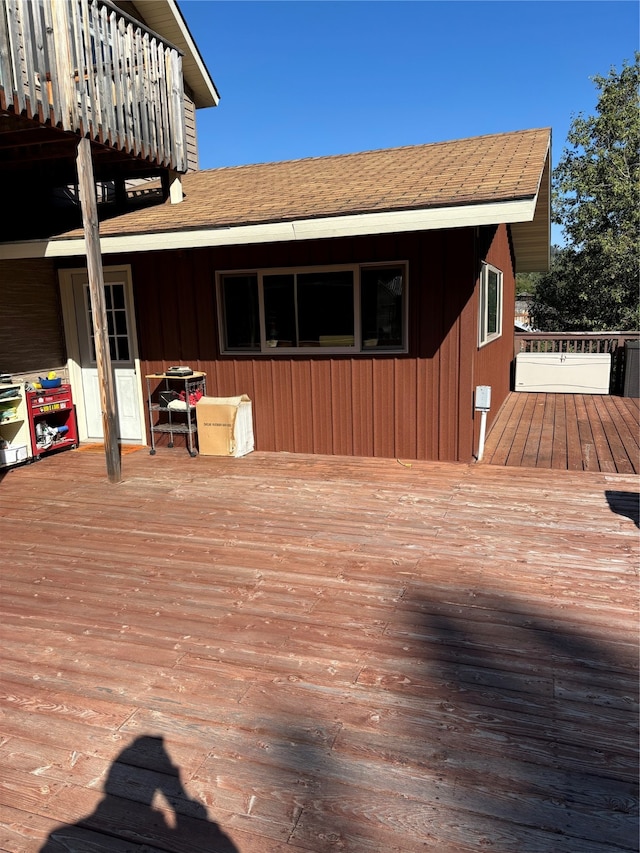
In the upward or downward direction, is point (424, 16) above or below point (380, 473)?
above

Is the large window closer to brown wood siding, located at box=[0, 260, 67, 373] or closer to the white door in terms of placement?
the white door

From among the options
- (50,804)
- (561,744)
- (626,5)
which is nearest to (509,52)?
(626,5)

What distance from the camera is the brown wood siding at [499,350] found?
6752 mm

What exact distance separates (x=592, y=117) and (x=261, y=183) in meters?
15.0

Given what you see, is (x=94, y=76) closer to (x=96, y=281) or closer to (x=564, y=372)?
(x=96, y=281)

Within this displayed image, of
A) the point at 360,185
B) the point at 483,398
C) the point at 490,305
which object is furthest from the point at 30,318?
the point at 490,305

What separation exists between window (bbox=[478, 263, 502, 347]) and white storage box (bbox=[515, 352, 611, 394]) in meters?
2.00

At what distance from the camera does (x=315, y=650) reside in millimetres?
2680

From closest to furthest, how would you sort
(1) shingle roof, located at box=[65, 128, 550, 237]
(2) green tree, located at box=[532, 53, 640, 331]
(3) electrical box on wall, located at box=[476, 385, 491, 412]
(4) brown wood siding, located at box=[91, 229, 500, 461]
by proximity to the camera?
(1) shingle roof, located at box=[65, 128, 550, 237], (3) electrical box on wall, located at box=[476, 385, 491, 412], (4) brown wood siding, located at box=[91, 229, 500, 461], (2) green tree, located at box=[532, 53, 640, 331]

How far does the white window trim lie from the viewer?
6.36 meters

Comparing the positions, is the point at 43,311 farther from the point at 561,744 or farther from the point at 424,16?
the point at 424,16

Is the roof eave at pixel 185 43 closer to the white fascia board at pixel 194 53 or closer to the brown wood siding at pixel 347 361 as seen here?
the white fascia board at pixel 194 53

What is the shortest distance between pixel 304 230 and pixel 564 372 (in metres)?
7.12

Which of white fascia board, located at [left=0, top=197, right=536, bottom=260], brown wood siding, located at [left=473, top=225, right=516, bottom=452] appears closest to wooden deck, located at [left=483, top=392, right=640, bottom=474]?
brown wood siding, located at [left=473, top=225, right=516, bottom=452]
